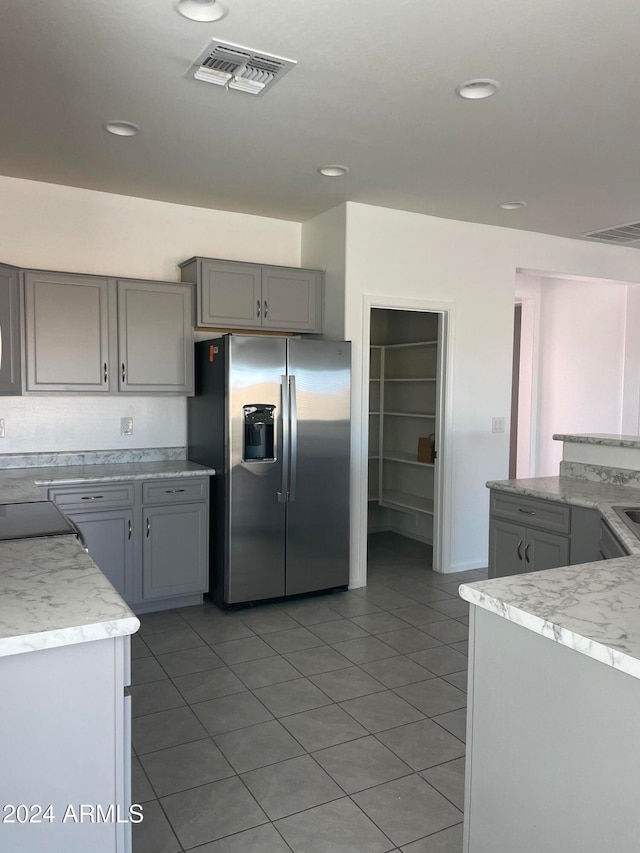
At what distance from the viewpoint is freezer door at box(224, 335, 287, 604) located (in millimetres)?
3961

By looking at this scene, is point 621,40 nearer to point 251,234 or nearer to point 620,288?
point 251,234

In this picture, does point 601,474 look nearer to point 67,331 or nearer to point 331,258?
point 331,258

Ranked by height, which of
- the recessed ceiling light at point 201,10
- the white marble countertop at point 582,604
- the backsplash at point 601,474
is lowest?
the white marble countertop at point 582,604

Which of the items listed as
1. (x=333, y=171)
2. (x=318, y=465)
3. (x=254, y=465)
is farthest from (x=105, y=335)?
(x=333, y=171)

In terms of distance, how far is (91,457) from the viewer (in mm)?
4227

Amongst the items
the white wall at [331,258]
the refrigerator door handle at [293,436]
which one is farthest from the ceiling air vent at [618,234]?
the refrigerator door handle at [293,436]

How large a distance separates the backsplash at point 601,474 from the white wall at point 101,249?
254 centimetres

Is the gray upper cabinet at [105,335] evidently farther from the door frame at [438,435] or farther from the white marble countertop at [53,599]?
the white marble countertop at [53,599]

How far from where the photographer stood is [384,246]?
14.8 feet

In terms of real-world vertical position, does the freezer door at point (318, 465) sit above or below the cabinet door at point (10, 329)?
below

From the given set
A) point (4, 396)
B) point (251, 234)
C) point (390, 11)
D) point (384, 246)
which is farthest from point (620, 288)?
point (4, 396)

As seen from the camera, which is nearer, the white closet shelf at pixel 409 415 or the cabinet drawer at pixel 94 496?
the cabinet drawer at pixel 94 496

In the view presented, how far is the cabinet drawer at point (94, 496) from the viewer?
12.0ft

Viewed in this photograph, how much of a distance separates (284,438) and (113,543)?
1.19 metres
